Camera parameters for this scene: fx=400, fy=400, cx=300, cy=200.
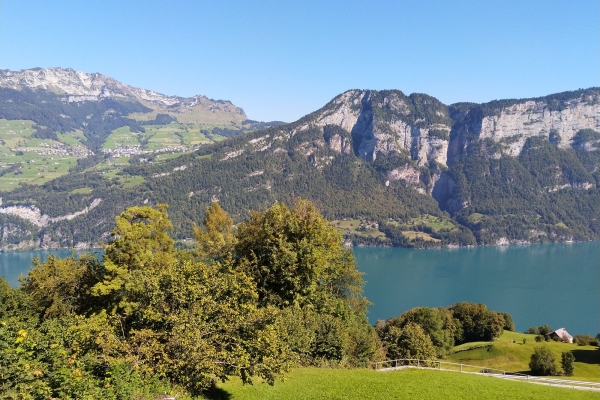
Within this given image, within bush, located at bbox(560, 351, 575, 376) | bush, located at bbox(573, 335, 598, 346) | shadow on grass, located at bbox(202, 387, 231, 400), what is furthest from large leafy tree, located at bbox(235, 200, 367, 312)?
bush, located at bbox(573, 335, 598, 346)

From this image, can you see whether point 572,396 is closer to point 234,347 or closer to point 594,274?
point 234,347

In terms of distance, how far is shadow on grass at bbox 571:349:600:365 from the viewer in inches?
2233

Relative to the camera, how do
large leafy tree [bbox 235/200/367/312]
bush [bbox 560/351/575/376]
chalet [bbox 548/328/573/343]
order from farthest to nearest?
1. chalet [bbox 548/328/573/343]
2. bush [bbox 560/351/575/376]
3. large leafy tree [bbox 235/200/367/312]

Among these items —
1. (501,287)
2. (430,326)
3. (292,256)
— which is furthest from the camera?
(501,287)

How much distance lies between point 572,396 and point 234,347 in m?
17.6

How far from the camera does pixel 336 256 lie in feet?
109

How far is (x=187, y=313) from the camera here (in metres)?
15.0

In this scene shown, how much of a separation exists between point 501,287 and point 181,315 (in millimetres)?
145143

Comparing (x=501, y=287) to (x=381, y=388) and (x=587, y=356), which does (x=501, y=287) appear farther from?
(x=381, y=388)

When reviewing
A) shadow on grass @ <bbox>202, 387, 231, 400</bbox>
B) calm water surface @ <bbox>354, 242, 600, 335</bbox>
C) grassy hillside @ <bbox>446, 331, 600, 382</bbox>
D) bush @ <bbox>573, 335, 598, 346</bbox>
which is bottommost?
calm water surface @ <bbox>354, 242, 600, 335</bbox>

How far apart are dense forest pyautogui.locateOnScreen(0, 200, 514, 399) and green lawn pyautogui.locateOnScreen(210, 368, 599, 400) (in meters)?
1.27

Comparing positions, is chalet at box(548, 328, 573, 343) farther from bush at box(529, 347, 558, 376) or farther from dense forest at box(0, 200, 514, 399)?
dense forest at box(0, 200, 514, 399)

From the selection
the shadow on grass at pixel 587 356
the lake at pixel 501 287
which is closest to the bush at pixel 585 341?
the shadow on grass at pixel 587 356

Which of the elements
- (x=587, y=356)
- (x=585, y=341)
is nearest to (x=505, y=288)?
(x=585, y=341)
